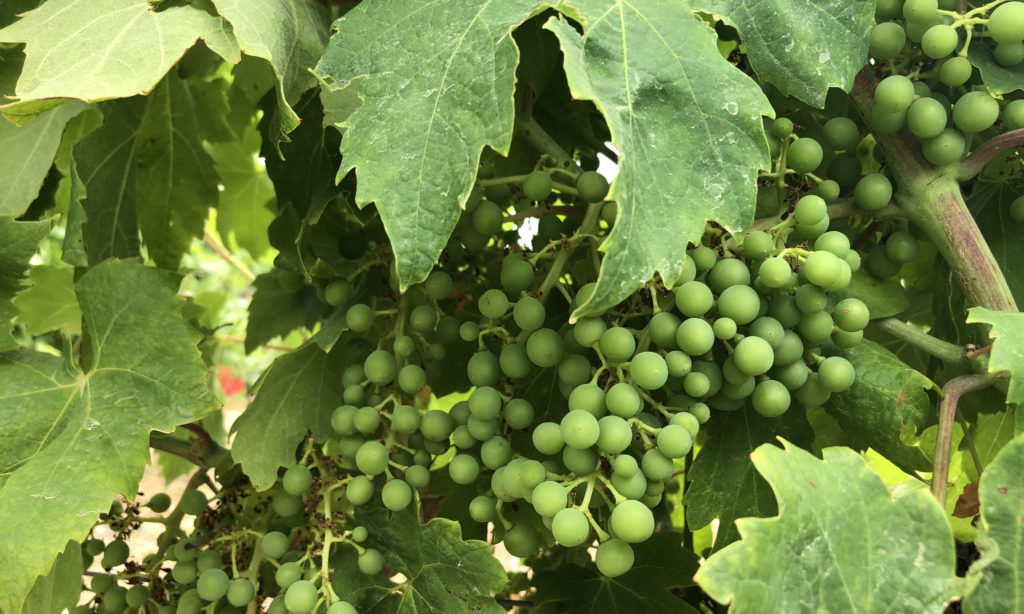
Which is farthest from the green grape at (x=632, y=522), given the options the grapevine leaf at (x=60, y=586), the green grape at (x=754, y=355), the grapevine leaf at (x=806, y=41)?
the grapevine leaf at (x=60, y=586)

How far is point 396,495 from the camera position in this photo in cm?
69

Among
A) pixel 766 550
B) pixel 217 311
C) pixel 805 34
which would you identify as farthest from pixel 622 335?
pixel 217 311

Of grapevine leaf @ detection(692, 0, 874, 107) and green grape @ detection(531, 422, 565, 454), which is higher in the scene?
grapevine leaf @ detection(692, 0, 874, 107)

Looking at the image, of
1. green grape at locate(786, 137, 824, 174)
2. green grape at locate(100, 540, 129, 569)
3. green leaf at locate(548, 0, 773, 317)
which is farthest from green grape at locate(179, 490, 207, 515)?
green grape at locate(786, 137, 824, 174)

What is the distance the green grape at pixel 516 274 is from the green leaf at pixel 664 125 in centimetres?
16

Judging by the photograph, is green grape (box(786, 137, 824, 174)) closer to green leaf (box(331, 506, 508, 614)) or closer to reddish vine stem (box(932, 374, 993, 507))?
reddish vine stem (box(932, 374, 993, 507))

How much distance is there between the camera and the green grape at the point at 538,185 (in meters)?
0.67

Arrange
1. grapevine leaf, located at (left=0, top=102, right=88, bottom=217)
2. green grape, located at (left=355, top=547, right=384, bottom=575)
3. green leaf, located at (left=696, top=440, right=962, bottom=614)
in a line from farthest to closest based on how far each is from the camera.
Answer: grapevine leaf, located at (left=0, top=102, right=88, bottom=217) → green grape, located at (left=355, top=547, right=384, bottom=575) → green leaf, located at (left=696, top=440, right=962, bottom=614)

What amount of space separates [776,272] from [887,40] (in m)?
0.23

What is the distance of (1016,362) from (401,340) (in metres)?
0.50

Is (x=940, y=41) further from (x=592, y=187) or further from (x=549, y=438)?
(x=549, y=438)

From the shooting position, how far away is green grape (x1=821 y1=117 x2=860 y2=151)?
2.26 feet

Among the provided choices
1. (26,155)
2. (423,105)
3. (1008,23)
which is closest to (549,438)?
(423,105)

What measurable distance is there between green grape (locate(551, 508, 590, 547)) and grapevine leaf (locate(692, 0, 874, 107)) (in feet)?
1.26
